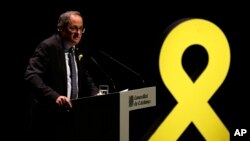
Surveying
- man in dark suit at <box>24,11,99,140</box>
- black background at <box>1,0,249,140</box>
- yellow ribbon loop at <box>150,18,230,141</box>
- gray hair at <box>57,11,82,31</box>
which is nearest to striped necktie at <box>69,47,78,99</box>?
man in dark suit at <box>24,11,99,140</box>

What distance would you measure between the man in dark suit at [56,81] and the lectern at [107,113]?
4.4 inches

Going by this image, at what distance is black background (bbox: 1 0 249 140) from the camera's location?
559 cm

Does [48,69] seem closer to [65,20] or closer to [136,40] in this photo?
[65,20]

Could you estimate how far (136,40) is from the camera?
6.20 m

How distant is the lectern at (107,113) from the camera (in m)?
4.30

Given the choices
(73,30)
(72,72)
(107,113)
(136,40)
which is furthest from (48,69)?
(136,40)

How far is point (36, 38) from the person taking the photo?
5.60m

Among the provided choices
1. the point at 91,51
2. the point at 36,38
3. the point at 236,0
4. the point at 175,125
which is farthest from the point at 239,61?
the point at 36,38

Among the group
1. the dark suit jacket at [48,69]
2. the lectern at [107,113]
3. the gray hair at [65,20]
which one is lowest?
the lectern at [107,113]

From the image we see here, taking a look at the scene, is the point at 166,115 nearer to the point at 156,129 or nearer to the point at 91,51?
the point at 156,129

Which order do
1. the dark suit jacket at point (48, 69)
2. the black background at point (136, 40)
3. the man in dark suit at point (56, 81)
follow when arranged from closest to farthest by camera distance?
the man in dark suit at point (56, 81), the dark suit jacket at point (48, 69), the black background at point (136, 40)

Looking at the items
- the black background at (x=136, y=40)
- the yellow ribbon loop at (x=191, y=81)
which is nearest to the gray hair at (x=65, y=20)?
the black background at (x=136, y=40)

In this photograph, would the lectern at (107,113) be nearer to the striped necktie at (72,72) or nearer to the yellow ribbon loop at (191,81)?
the striped necktie at (72,72)

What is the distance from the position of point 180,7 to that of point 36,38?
5.24ft
